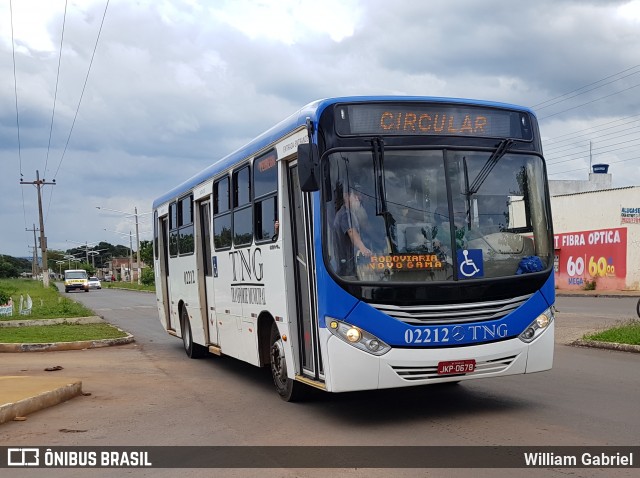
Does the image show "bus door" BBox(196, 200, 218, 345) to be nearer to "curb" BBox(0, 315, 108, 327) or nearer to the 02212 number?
the 02212 number

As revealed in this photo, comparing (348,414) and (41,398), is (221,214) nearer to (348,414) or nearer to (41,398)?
(41,398)

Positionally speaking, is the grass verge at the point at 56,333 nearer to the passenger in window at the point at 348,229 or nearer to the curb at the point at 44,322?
the curb at the point at 44,322

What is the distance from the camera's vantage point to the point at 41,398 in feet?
30.6

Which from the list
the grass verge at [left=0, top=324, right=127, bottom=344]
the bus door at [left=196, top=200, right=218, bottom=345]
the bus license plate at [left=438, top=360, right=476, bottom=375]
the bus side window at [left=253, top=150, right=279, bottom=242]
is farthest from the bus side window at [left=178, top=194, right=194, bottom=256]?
the bus license plate at [left=438, top=360, right=476, bottom=375]

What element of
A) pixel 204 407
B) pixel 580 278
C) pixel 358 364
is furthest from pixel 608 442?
pixel 580 278

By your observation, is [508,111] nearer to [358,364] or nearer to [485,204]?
[485,204]

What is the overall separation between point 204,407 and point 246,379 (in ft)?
8.13

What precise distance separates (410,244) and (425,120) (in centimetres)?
138

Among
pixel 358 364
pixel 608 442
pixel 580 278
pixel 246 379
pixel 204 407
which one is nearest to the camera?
pixel 608 442

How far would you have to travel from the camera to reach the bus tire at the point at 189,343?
14773 millimetres

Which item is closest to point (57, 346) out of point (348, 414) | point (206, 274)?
point (206, 274)

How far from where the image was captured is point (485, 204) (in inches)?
314

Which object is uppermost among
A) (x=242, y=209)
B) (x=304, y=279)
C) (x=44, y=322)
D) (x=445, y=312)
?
(x=242, y=209)

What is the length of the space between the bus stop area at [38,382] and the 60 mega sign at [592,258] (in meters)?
20.4
